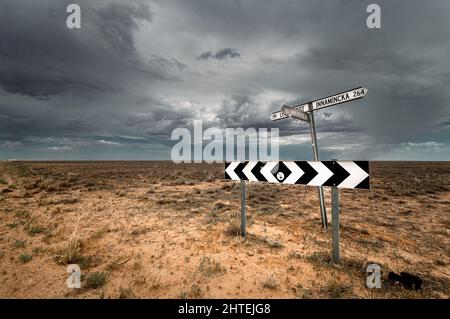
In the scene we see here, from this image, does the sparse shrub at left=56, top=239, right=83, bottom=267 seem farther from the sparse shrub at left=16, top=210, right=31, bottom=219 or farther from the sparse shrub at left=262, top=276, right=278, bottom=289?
the sparse shrub at left=16, top=210, right=31, bottom=219

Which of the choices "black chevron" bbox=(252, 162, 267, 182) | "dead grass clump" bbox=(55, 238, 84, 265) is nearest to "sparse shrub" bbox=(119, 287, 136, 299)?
"dead grass clump" bbox=(55, 238, 84, 265)

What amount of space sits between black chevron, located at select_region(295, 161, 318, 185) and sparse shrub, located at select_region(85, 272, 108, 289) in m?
3.54

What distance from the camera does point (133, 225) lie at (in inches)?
255

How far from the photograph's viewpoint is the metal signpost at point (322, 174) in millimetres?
3485

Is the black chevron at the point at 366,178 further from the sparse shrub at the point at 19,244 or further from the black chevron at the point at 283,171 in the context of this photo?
the sparse shrub at the point at 19,244

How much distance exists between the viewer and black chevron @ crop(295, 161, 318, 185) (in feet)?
13.1

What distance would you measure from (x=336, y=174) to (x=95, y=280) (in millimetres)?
4030

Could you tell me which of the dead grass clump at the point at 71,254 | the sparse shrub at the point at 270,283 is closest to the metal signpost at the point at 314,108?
the sparse shrub at the point at 270,283

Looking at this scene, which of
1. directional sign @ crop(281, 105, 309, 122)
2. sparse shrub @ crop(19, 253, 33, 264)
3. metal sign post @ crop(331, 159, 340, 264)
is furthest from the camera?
directional sign @ crop(281, 105, 309, 122)

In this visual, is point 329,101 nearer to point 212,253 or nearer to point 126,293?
point 212,253

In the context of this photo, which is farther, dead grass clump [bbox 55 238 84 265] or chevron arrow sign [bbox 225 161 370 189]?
dead grass clump [bbox 55 238 84 265]
